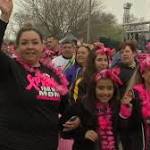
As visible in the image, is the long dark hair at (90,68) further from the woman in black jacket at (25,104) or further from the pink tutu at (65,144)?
the woman in black jacket at (25,104)

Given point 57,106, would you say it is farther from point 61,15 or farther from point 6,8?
point 61,15

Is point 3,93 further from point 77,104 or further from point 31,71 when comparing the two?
point 77,104

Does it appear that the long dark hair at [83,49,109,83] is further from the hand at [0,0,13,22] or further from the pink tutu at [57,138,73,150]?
the hand at [0,0,13,22]

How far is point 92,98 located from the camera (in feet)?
16.4

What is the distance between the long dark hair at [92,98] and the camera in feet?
16.1

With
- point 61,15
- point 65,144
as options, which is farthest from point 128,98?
point 61,15

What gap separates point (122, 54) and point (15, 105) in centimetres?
465

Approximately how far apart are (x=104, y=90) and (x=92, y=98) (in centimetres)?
14

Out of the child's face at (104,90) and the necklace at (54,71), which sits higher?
the necklace at (54,71)

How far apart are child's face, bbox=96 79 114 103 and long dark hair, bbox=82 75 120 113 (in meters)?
0.04

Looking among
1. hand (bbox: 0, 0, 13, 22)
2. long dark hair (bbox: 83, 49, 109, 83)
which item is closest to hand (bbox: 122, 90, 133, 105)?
long dark hair (bbox: 83, 49, 109, 83)

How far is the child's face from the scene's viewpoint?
195 inches

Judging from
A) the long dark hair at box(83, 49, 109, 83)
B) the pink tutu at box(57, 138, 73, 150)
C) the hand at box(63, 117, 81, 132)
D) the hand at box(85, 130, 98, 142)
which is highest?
the long dark hair at box(83, 49, 109, 83)

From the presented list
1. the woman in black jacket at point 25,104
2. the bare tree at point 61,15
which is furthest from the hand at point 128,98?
the bare tree at point 61,15
